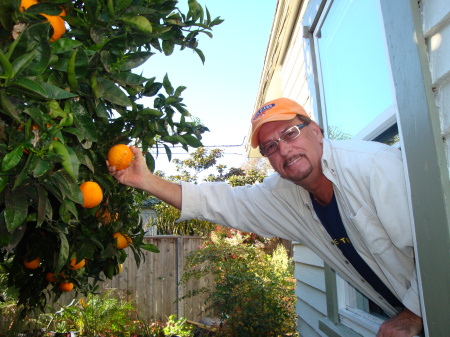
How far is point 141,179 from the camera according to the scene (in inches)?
77.4

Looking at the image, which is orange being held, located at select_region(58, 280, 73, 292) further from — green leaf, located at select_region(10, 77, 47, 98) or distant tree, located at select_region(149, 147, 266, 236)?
distant tree, located at select_region(149, 147, 266, 236)

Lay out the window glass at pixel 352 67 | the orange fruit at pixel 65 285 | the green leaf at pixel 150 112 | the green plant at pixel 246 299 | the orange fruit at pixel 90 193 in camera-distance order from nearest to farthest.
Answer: the orange fruit at pixel 90 193
the green leaf at pixel 150 112
the window glass at pixel 352 67
the orange fruit at pixel 65 285
the green plant at pixel 246 299

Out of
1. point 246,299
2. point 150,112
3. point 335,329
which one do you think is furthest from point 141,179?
point 246,299

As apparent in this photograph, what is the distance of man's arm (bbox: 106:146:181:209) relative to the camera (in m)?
1.83

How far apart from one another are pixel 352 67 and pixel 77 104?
78.9 inches

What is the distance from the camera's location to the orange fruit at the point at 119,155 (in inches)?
62.4

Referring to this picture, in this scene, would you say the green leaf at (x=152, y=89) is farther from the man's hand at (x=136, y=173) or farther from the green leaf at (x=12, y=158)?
the green leaf at (x=12, y=158)

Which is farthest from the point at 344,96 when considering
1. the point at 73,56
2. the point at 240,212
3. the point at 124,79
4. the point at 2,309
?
the point at 2,309

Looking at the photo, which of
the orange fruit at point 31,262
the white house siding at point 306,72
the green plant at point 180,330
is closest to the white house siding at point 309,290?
the white house siding at point 306,72

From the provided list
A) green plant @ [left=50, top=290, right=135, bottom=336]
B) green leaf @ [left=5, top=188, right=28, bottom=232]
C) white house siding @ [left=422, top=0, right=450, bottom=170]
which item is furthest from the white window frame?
green plant @ [left=50, top=290, right=135, bottom=336]

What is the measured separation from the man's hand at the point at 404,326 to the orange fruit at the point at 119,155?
4.27 ft

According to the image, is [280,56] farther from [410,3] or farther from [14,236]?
[14,236]

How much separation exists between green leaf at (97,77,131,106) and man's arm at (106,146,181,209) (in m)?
0.41

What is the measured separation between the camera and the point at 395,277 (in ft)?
5.85
